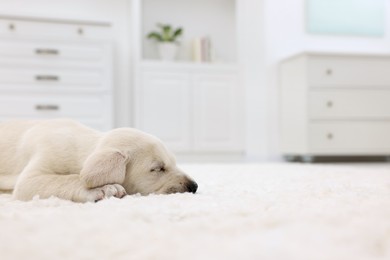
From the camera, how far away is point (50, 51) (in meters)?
4.18

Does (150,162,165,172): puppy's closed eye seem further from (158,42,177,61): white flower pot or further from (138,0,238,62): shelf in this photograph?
(138,0,238,62): shelf

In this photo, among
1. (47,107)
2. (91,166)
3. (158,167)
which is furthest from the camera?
(47,107)

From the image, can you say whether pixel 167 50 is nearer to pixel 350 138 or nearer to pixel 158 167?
pixel 350 138

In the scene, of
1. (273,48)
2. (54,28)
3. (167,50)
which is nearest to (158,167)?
(54,28)

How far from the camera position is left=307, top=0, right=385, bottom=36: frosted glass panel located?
17.5 ft

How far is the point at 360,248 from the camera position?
2.04 ft

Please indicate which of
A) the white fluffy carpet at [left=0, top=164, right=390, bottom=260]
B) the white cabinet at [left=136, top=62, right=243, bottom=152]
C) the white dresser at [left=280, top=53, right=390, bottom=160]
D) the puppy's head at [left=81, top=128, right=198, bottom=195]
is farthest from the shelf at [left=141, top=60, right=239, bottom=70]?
the white fluffy carpet at [left=0, top=164, right=390, bottom=260]

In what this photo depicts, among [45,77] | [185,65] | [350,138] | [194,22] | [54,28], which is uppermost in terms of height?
[194,22]

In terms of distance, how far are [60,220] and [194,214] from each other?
0.25 meters

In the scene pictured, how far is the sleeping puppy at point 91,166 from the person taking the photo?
1132 millimetres

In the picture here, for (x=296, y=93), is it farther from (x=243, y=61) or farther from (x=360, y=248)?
(x=360, y=248)

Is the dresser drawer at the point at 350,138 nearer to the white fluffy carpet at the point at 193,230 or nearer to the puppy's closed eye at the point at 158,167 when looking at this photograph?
the puppy's closed eye at the point at 158,167

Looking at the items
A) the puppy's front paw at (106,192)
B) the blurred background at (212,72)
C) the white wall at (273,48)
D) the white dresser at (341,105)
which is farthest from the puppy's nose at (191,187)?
the white wall at (273,48)

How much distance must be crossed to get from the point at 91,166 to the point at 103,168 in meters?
0.03
